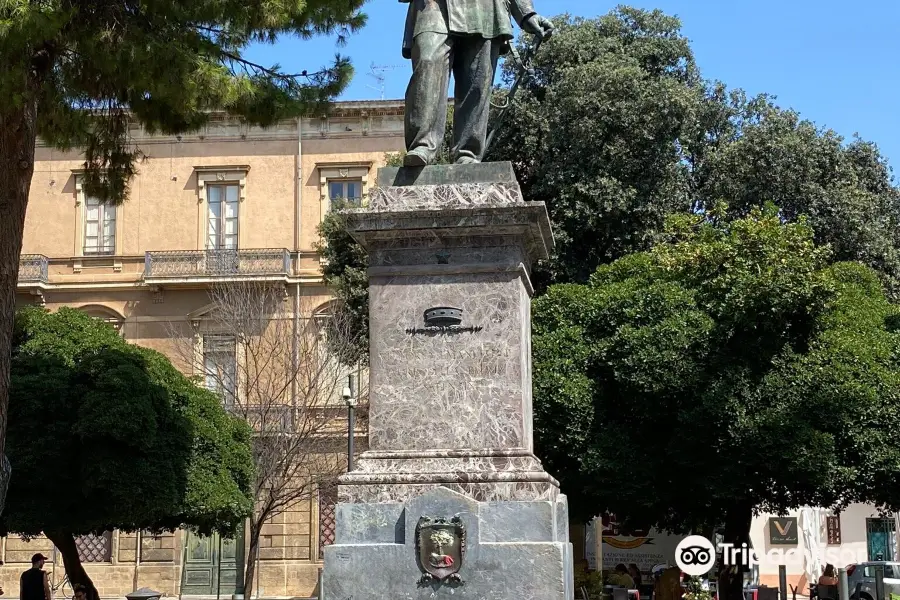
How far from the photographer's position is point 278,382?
30.7 meters

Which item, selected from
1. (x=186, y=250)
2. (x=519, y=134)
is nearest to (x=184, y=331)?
(x=186, y=250)

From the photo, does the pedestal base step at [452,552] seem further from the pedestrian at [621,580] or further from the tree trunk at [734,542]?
the pedestrian at [621,580]

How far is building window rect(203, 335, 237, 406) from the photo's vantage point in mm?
31484

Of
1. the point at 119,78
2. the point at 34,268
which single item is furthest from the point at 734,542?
the point at 34,268

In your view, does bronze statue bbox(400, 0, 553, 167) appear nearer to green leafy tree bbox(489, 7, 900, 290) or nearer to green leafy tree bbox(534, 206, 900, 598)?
green leafy tree bbox(534, 206, 900, 598)

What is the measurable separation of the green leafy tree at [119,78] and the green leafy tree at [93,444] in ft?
14.3

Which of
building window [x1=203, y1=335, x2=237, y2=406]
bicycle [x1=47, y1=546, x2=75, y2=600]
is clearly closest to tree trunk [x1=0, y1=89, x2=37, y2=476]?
building window [x1=203, y1=335, x2=237, y2=406]

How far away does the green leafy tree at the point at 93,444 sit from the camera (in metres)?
18.5

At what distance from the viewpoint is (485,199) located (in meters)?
7.66

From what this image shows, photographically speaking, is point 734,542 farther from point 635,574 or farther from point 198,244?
point 198,244

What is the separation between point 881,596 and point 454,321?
24.6 meters

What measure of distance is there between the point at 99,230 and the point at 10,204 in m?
23.6

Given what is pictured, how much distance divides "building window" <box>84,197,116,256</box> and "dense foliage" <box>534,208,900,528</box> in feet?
63.2

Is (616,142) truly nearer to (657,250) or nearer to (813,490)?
(657,250)
